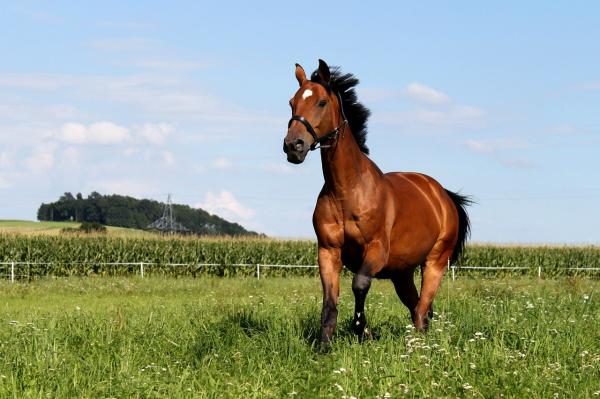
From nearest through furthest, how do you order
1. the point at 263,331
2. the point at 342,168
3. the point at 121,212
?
the point at 342,168 < the point at 263,331 < the point at 121,212

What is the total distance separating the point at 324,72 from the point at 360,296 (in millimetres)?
2346

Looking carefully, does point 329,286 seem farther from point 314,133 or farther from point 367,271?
point 314,133

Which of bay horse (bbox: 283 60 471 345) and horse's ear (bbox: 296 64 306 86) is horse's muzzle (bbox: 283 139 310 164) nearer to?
bay horse (bbox: 283 60 471 345)

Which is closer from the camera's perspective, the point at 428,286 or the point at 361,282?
the point at 361,282

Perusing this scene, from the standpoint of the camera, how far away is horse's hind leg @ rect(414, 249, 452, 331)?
9.54 meters

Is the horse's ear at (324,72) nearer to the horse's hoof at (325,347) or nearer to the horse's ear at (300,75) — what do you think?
the horse's ear at (300,75)

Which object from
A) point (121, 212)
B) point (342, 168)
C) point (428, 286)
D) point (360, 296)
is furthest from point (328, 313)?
point (121, 212)

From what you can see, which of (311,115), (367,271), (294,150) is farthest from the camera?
(367,271)

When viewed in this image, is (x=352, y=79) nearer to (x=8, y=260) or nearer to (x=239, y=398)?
(x=239, y=398)

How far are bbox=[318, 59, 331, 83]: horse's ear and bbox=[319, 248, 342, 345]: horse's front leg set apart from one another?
1.77m

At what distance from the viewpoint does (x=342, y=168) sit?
26.4ft

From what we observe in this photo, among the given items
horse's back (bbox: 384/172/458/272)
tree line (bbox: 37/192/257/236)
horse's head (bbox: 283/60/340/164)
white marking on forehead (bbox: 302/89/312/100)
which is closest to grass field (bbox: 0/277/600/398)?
horse's back (bbox: 384/172/458/272)

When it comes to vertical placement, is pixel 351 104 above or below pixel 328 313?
above

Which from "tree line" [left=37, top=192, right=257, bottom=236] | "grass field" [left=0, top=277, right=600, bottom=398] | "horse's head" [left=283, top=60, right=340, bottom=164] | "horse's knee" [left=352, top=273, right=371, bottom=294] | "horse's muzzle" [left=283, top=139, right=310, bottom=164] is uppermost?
"tree line" [left=37, top=192, right=257, bottom=236]
